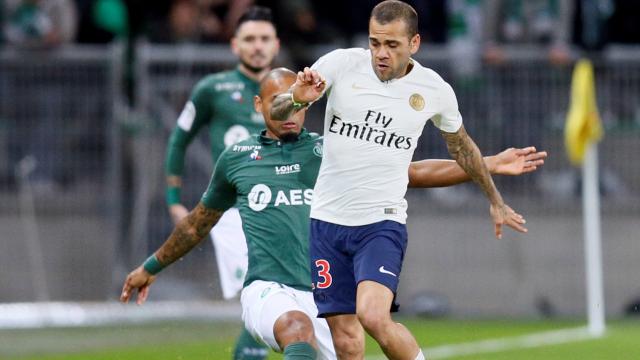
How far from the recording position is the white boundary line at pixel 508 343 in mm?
13766

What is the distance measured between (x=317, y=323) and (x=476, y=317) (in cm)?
934

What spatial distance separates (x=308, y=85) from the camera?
8477 millimetres

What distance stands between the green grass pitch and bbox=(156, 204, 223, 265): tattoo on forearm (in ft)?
11.2

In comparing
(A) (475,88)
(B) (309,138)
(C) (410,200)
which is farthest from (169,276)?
(B) (309,138)

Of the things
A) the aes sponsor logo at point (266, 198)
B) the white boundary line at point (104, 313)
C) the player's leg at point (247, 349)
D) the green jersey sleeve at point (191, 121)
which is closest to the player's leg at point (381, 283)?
the aes sponsor logo at point (266, 198)

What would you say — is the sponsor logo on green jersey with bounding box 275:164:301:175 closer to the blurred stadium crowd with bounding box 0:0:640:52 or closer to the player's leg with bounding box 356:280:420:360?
the player's leg with bounding box 356:280:420:360

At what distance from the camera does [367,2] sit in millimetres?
19656

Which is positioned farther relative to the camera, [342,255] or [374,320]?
[342,255]

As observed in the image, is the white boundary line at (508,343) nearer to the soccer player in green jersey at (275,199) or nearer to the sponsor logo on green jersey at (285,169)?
the soccer player in green jersey at (275,199)

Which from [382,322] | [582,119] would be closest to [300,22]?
[582,119]

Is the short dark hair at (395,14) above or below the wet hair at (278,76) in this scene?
above

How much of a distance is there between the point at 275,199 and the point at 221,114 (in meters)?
2.83

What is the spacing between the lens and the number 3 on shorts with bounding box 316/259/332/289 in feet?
29.9

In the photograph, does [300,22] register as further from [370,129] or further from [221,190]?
[370,129]
